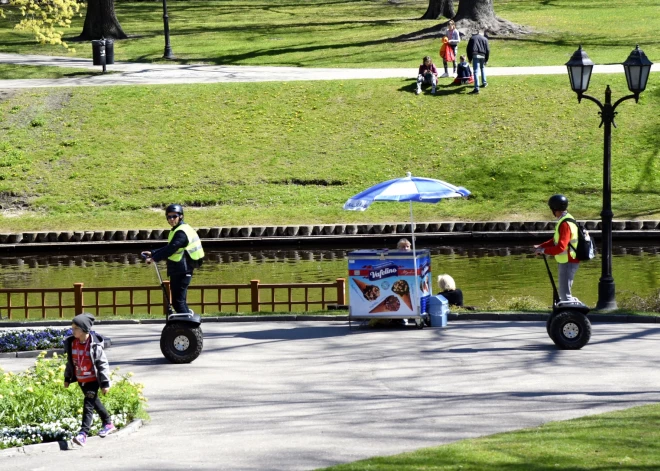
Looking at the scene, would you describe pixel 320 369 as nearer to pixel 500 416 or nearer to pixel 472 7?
pixel 500 416

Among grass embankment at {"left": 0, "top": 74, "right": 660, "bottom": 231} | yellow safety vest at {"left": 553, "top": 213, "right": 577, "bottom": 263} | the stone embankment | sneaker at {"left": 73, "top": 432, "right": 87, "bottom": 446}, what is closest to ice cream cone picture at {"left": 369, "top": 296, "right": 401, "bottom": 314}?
yellow safety vest at {"left": 553, "top": 213, "right": 577, "bottom": 263}

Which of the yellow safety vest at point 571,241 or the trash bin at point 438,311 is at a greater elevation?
the yellow safety vest at point 571,241

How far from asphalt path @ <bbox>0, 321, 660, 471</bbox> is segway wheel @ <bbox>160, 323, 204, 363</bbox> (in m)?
0.17

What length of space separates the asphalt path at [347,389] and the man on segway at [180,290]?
0.81 feet

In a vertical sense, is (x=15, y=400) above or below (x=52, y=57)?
below

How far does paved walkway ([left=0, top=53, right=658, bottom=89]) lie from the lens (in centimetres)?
4219

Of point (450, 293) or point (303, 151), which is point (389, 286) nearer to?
point (450, 293)

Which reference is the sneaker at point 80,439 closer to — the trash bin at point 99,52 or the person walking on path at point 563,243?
the person walking on path at point 563,243

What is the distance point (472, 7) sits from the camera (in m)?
47.0

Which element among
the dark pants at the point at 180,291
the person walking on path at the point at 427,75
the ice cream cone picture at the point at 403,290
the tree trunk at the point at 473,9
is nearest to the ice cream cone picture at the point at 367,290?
the ice cream cone picture at the point at 403,290

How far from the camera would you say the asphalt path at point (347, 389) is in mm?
11305

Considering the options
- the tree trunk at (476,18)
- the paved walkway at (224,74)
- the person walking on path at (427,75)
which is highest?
the tree trunk at (476,18)

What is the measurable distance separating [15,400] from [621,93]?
30450mm

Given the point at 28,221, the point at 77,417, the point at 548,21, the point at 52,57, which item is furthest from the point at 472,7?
the point at 77,417
